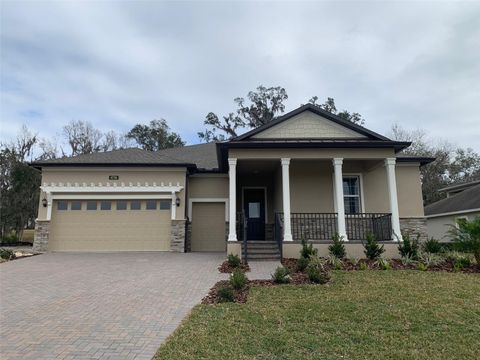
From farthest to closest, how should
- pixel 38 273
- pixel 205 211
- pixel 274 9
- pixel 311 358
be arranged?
pixel 205 211
pixel 274 9
pixel 38 273
pixel 311 358

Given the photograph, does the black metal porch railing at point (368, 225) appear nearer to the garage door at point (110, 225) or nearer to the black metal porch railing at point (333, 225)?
the black metal porch railing at point (333, 225)

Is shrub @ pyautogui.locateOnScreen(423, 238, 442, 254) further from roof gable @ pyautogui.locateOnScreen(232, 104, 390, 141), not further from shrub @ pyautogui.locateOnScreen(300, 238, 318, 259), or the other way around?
roof gable @ pyautogui.locateOnScreen(232, 104, 390, 141)

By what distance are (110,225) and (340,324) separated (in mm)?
11078

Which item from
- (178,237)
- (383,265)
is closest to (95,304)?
(383,265)

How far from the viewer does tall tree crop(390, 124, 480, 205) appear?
96.6 ft

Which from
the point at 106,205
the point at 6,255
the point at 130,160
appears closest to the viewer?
the point at 6,255

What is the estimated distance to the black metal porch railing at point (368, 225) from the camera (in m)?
11.7

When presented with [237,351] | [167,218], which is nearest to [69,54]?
[167,218]

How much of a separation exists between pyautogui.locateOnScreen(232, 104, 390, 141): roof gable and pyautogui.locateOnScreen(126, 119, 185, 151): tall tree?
19.9m

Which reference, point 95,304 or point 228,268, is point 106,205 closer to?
point 228,268

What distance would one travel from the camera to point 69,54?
1195cm

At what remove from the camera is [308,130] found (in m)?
12.4

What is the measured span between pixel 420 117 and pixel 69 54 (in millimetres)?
26493

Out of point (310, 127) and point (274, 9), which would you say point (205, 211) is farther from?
point (274, 9)
